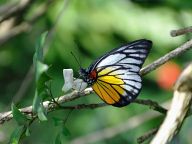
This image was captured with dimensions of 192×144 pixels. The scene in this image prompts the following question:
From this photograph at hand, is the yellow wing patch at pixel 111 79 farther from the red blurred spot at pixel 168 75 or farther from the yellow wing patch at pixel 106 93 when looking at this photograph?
the red blurred spot at pixel 168 75

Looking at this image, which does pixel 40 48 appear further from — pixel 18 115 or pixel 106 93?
pixel 106 93

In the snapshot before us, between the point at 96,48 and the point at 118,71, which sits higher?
the point at 118,71

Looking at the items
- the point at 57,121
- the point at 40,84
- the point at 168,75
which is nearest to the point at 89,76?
the point at 57,121

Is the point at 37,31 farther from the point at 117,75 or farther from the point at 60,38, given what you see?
the point at 117,75

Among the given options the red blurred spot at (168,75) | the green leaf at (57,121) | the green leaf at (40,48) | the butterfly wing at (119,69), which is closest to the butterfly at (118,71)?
the butterfly wing at (119,69)

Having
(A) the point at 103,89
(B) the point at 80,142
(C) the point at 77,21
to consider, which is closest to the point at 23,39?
(C) the point at 77,21

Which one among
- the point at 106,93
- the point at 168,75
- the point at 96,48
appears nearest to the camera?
the point at 106,93

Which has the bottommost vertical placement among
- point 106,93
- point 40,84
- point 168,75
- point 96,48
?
point 168,75

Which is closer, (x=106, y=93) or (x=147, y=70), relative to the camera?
(x=147, y=70)
